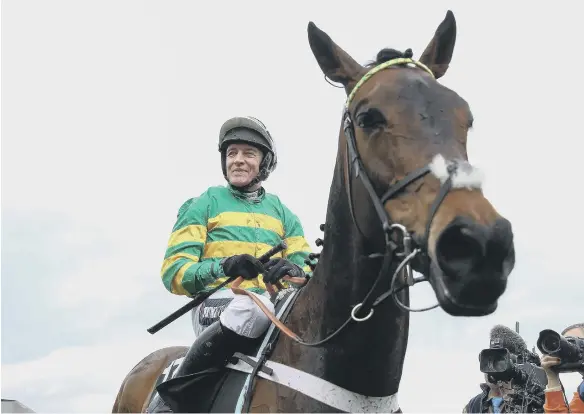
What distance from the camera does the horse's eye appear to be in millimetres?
4328

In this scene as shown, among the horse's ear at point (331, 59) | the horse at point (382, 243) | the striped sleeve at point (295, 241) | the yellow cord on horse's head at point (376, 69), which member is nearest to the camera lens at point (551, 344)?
the striped sleeve at point (295, 241)

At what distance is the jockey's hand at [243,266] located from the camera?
5203 mm

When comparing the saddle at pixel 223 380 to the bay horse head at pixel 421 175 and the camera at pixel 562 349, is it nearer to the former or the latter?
the bay horse head at pixel 421 175

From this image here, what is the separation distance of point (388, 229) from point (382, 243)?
309mm

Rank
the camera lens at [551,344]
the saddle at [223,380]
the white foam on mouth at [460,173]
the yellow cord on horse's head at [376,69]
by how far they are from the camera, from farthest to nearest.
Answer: the camera lens at [551,344], the saddle at [223,380], the yellow cord on horse's head at [376,69], the white foam on mouth at [460,173]

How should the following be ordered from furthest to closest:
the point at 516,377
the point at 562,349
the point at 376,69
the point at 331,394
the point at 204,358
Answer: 1. the point at 516,377
2. the point at 562,349
3. the point at 204,358
4. the point at 376,69
5. the point at 331,394

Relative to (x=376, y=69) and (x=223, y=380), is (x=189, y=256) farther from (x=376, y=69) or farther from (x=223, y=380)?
(x=376, y=69)

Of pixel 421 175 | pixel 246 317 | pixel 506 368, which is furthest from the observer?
pixel 506 368

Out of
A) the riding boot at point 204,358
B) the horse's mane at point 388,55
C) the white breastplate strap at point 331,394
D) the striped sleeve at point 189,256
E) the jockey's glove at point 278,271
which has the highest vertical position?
the horse's mane at point 388,55

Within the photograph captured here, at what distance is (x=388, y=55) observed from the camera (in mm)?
4848

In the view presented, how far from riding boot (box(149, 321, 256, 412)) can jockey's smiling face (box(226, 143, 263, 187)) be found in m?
1.57

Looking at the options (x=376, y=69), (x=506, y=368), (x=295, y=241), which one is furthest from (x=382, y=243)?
(x=506, y=368)

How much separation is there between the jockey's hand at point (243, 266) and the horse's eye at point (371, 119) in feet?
4.22

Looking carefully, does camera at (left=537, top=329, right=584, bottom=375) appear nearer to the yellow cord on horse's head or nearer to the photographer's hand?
the photographer's hand
